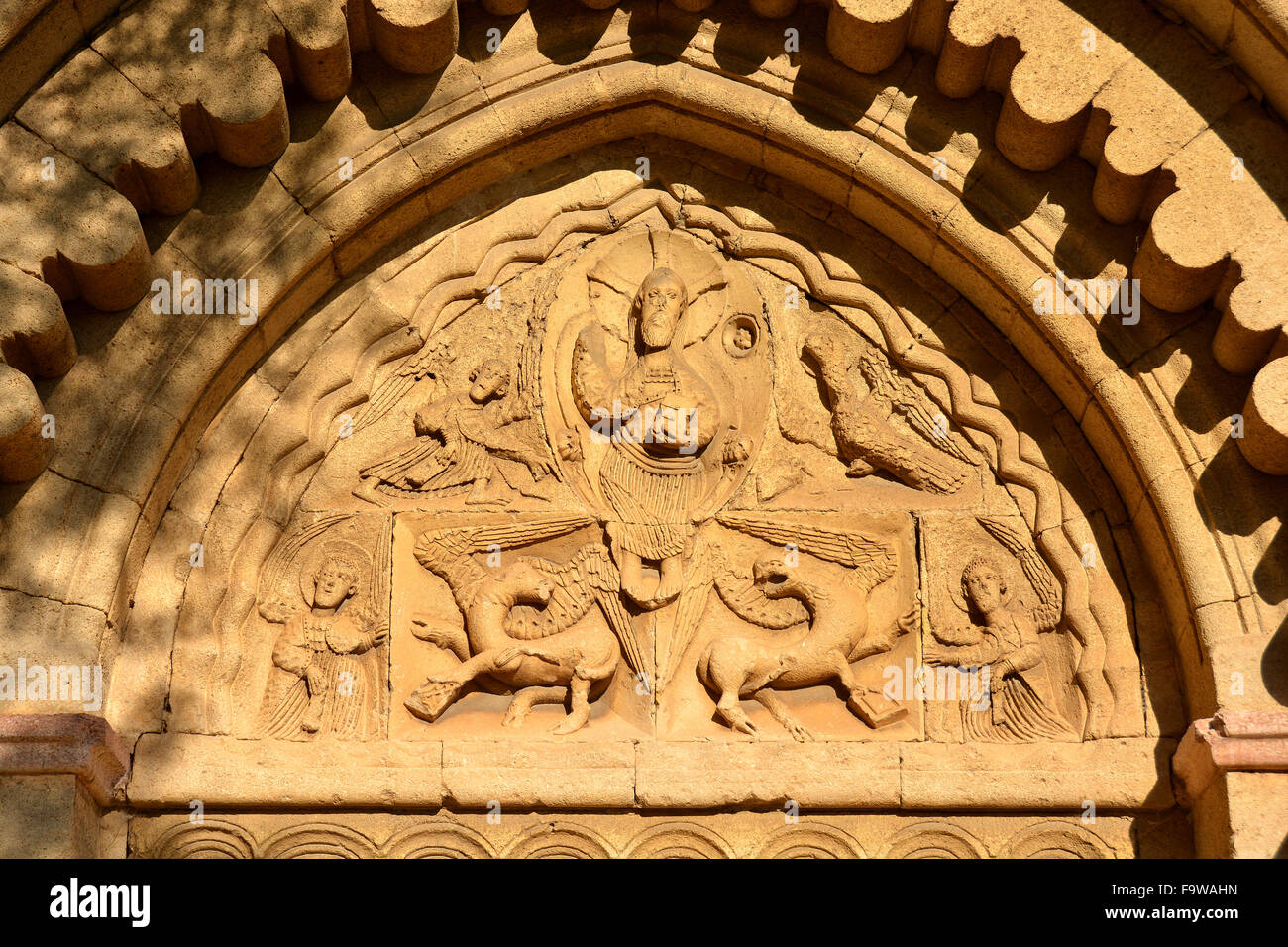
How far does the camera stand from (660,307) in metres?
7.34

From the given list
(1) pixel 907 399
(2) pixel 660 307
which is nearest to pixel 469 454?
(2) pixel 660 307

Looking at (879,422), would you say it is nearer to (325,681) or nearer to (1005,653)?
(1005,653)

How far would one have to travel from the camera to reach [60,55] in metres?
6.52

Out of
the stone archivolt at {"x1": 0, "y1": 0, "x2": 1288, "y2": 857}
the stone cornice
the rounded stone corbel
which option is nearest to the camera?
the stone cornice

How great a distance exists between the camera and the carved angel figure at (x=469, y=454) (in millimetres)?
7203

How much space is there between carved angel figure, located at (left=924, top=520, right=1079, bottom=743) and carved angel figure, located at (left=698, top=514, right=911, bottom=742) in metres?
0.27

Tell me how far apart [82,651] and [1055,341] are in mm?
3941

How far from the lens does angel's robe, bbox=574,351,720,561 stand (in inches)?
282

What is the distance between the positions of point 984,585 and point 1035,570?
9.4 inches

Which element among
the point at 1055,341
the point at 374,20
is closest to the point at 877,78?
the point at 1055,341

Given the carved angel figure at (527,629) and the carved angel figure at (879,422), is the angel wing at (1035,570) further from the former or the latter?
the carved angel figure at (527,629)

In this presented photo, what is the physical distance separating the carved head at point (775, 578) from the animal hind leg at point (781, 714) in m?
0.41

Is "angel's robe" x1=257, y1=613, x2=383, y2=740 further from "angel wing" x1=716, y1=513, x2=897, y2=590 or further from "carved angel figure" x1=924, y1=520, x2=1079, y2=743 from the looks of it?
"carved angel figure" x1=924, y1=520, x2=1079, y2=743

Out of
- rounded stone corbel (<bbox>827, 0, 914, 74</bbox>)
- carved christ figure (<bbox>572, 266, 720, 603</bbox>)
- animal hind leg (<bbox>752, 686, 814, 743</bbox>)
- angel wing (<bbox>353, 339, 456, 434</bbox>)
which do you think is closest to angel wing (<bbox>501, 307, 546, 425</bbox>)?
carved christ figure (<bbox>572, 266, 720, 603</bbox>)
